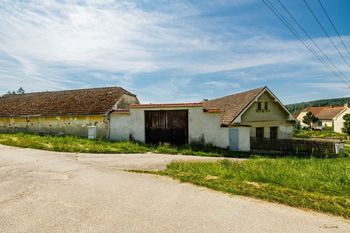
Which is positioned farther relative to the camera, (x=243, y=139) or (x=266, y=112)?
(x=266, y=112)

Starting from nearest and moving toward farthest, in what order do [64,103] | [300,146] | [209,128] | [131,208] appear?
1. [131,208]
2. [209,128]
3. [300,146]
4. [64,103]

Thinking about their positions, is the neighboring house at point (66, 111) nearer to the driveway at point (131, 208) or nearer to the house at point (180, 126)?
A: the house at point (180, 126)

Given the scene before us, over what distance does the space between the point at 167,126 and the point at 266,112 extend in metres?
9.70

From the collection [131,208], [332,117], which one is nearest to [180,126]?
[131,208]

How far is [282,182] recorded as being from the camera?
847 centimetres

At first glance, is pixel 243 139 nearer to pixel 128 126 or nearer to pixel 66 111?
pixel 128 126

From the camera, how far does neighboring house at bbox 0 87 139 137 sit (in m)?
22.7

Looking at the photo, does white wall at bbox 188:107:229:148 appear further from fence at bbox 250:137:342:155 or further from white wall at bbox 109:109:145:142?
fence at bbox 250:137:342:155

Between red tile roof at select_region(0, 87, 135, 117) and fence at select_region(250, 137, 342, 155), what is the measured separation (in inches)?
467

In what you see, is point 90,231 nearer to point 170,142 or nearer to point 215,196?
point 215,196

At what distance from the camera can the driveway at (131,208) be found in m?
5.33

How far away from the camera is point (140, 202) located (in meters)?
6.84

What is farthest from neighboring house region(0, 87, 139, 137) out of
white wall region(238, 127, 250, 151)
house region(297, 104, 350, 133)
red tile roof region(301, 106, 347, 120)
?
red tile roof region(301, 106, 347, 120)

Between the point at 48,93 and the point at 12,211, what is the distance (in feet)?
85.3
